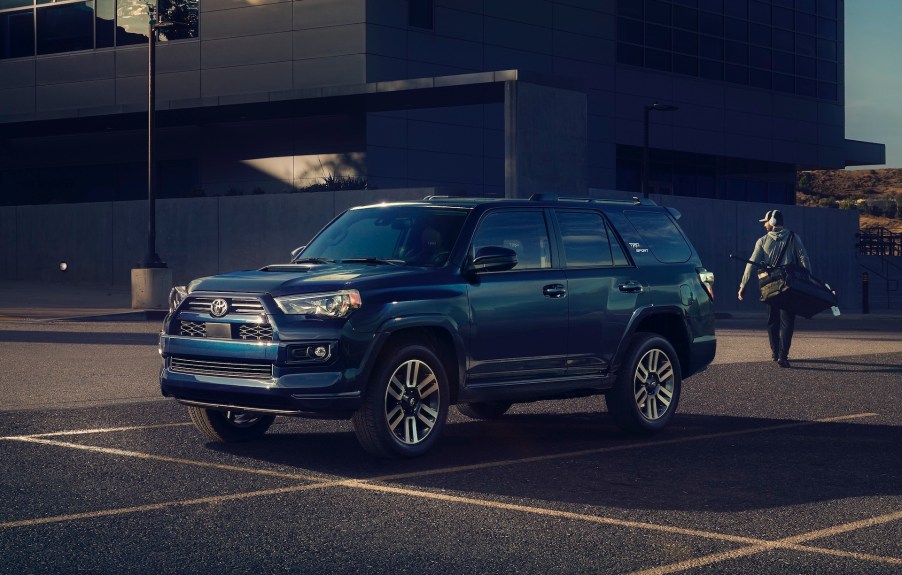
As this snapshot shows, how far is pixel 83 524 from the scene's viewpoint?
698 centimetres

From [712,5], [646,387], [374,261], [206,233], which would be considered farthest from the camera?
[712,5]

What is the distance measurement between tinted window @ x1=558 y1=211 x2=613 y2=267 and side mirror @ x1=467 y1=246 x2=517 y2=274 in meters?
0.98

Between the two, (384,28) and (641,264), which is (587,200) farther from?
(384,28)

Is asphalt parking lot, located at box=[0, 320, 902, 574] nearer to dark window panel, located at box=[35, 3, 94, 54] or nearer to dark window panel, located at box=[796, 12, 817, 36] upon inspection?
dark window panel, located at box=[35, 3, 94, 54]

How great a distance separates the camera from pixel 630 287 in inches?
420

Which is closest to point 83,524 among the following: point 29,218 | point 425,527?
point 425,527

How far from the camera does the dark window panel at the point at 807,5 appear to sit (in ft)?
198

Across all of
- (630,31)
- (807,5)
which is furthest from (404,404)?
(807,5)

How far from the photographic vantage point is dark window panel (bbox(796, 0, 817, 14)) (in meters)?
60.3

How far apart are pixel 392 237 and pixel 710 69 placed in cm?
4800

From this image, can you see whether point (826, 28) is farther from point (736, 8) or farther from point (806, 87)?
point (736, 8)

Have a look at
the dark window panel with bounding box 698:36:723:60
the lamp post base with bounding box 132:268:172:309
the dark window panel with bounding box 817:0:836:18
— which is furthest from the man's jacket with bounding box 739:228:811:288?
the dark window panel with bounding box 817:0:836:18

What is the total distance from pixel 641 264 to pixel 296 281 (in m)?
3.26

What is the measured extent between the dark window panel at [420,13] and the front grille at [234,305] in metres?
35.2
